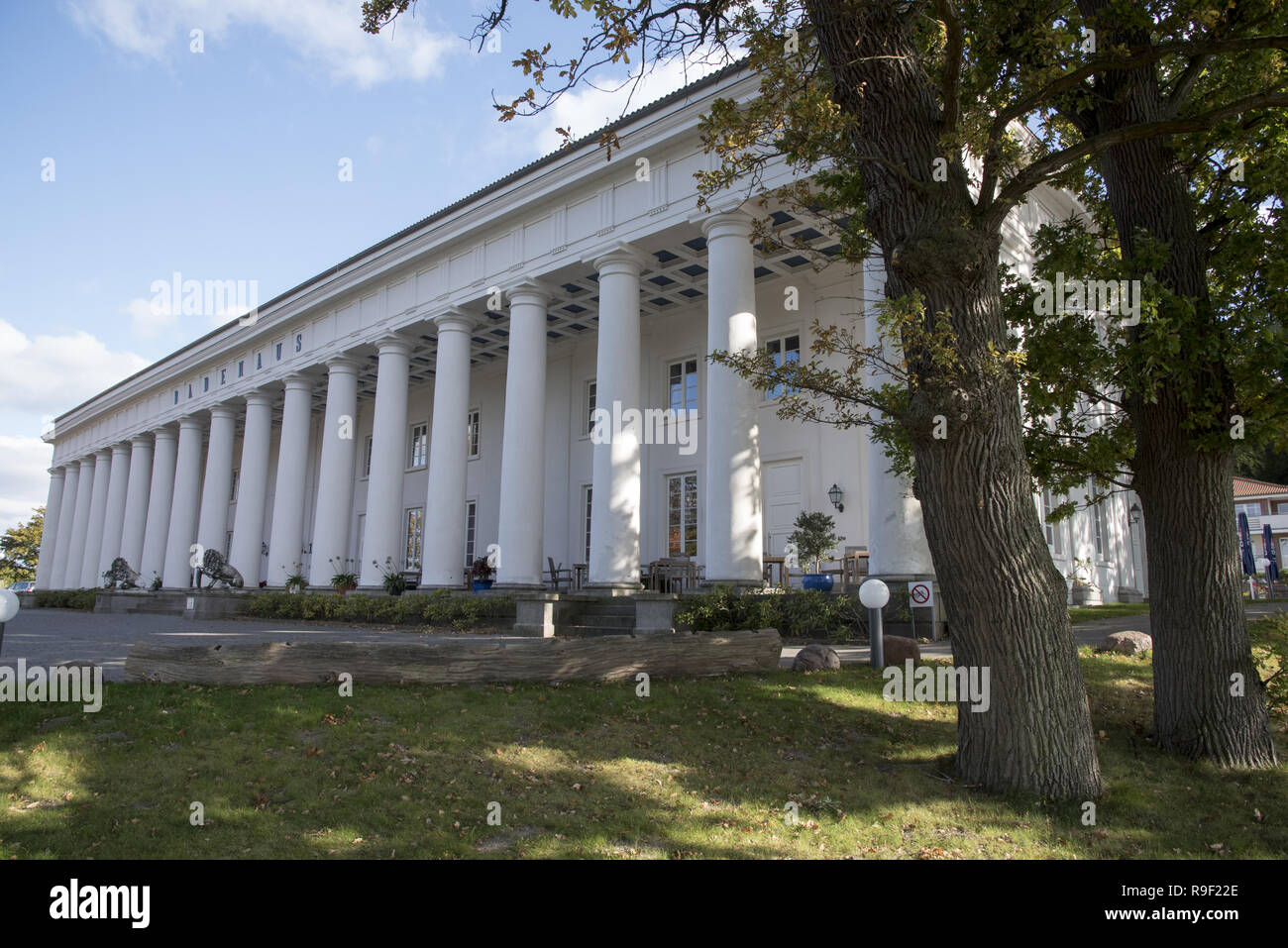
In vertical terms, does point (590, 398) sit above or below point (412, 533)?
above

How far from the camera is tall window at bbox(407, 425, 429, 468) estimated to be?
1136 inches

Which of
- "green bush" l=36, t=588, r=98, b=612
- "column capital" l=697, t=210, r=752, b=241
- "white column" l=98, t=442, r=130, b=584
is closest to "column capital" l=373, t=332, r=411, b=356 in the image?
"column capital" l=697, t=210, r=752, b=241

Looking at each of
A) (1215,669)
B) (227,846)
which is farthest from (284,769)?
(1215,669)

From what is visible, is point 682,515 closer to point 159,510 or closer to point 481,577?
point 481,577

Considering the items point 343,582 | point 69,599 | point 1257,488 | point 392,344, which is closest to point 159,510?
point 69,599

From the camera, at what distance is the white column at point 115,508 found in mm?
37688

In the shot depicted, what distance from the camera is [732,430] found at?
14.7 meters

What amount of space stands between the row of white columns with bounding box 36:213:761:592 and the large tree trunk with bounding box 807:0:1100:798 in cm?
849

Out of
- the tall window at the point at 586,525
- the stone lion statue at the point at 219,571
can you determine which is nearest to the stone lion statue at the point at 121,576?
the stone lion statue at the point at 219,571

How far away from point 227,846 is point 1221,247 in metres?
9.06

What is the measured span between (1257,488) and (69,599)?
61.3 m

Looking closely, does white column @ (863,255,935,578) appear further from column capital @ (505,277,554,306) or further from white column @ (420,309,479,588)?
white column @ (420,309,479,588)

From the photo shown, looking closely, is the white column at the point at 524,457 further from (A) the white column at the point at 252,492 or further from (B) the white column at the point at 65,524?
(B) the white column at the point at 65,524
